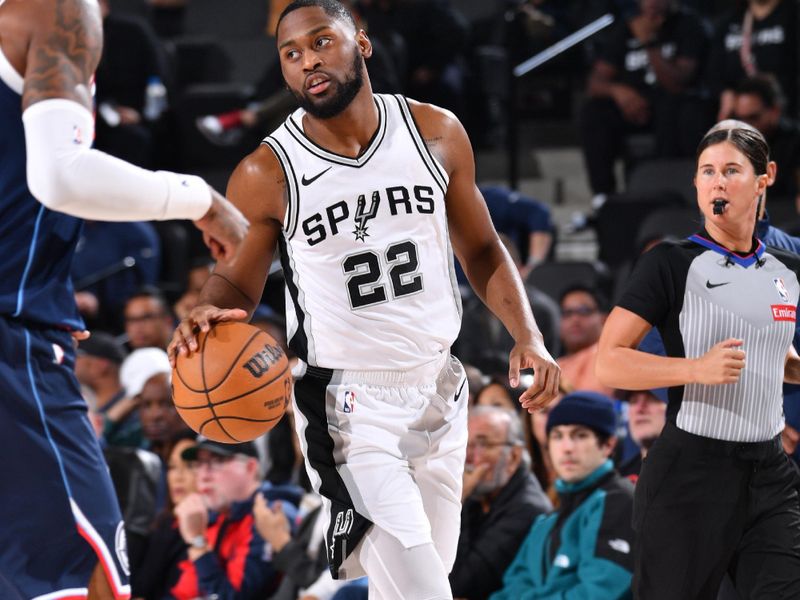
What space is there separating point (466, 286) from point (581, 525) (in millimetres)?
3705

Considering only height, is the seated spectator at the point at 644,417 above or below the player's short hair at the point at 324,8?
below

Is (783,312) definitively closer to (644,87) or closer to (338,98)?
(338,98)

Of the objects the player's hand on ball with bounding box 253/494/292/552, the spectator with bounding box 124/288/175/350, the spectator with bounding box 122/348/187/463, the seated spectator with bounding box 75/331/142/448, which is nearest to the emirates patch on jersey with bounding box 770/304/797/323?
the player's hand on ball with bounding box 253/494/292/552

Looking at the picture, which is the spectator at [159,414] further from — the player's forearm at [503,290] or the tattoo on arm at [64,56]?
the tattoo on arm at [64,56]

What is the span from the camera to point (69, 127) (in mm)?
3285

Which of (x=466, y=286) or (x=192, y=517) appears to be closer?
(x=192, y=517)

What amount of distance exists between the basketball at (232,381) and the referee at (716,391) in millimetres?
1119

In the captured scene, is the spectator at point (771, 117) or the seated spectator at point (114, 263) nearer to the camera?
the spectator at point (771, 117)

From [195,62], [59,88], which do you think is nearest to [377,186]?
[59,88]

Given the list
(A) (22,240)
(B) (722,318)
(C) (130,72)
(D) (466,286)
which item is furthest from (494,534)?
(C) (130,72)

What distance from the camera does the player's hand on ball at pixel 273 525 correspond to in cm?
647

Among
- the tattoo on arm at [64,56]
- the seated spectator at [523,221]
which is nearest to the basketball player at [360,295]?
the tattoo on arm at [64,56]

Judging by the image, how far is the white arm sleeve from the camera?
10.7 ft

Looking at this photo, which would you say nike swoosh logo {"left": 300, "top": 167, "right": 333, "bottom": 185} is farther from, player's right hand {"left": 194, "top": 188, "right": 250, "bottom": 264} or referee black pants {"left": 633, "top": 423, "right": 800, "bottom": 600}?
referee black pants {"left": 633, "top": 423, "right": 800, "bottom": 600}
